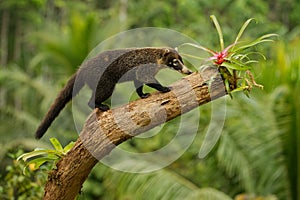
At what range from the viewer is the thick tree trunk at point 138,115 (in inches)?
78.6

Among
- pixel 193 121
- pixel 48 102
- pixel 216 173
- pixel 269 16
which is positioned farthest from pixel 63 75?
pixel 269 16

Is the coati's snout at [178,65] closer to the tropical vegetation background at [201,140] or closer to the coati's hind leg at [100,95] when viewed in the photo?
the coati's hind leg at [100,95]

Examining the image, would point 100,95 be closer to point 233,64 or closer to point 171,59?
point 171,59

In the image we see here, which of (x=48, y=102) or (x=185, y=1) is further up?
(x=185, y=1)

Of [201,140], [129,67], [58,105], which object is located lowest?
[201,140]

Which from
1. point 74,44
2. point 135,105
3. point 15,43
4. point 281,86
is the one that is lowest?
point 15,43

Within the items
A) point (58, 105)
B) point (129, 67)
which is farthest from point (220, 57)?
point (58, 105)

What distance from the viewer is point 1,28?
43.1ft

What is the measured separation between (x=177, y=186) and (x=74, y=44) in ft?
9.80

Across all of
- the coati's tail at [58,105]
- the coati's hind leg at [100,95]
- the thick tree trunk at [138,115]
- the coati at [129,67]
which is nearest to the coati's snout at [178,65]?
the coati at [129,67]

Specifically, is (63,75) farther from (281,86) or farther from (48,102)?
(281,86)

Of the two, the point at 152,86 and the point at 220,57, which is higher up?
the point at 220,57

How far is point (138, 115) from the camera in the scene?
2.02m

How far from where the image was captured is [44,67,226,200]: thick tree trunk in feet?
6.55
